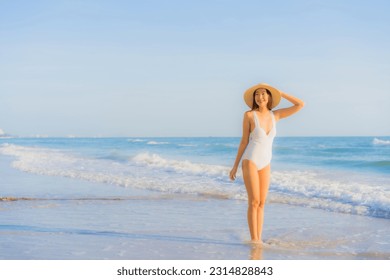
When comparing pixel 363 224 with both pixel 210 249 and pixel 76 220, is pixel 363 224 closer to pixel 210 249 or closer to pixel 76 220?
pixel 210 249

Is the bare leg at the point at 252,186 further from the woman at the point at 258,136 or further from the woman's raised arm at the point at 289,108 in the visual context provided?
the woman's raised arm at the point at 289,108

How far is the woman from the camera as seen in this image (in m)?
5.52

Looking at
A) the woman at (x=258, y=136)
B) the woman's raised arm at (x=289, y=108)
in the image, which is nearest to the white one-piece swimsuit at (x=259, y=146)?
the woman at (x=258, y=136)

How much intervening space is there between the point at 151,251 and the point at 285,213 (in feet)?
10.1

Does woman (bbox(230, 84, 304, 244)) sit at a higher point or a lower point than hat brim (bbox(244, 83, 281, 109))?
lower

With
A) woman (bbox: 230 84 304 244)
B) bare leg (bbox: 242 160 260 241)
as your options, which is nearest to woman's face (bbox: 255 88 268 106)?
woman (bbox: 230 84 304 244)

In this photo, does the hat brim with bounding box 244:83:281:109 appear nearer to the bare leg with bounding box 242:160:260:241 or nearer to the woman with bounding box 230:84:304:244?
the woman with bounding box 230:84:304:244

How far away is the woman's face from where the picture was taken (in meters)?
5.52

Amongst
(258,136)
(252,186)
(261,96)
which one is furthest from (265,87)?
(252,186)

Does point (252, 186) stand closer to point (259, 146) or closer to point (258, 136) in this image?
point (259, 146)

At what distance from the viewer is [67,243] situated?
5.71 metres

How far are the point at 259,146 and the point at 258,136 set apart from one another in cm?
11

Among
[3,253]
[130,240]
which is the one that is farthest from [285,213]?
[3,253]

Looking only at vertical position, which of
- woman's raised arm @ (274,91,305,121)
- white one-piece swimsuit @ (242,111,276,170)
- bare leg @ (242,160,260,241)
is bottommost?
bare leg @ (242,160,260,241)
